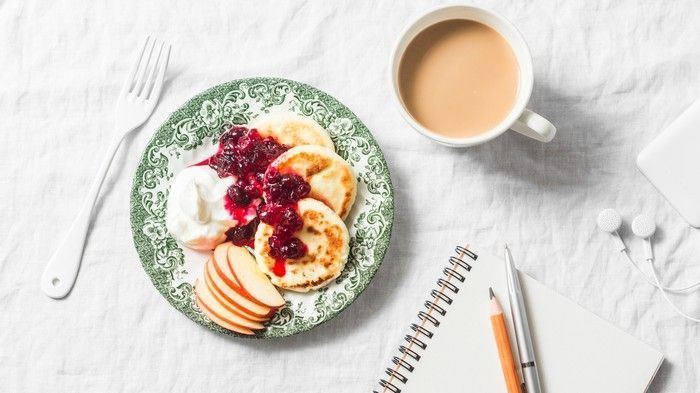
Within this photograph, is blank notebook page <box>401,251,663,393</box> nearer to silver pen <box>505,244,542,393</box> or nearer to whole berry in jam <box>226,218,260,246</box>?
silver pen <box>505,244,542,393</box>

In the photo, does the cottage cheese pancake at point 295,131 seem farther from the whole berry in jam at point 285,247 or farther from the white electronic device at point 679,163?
the white electronic device at point 679,163

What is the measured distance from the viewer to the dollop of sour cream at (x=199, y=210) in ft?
4.89

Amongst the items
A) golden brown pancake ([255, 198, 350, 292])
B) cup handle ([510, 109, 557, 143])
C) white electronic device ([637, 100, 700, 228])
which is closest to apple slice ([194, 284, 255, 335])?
golden brown pancake ([255, 198, 350, 292])

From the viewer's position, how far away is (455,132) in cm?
145

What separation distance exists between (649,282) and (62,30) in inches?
52.8

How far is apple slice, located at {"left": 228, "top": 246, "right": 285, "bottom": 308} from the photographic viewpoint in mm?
1500

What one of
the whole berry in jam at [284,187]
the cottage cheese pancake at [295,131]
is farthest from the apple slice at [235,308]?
the cottage cheese pancake at [295,131]

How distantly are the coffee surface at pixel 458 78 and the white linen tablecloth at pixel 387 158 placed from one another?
0.17m

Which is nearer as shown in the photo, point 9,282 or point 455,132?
point 455,132

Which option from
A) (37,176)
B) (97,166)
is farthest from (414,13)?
(37,176)

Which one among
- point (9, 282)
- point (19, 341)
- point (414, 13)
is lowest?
point (19, 341)

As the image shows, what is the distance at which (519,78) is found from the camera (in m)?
1.46

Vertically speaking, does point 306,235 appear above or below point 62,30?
below

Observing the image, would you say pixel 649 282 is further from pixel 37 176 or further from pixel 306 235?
pixel 37 176
